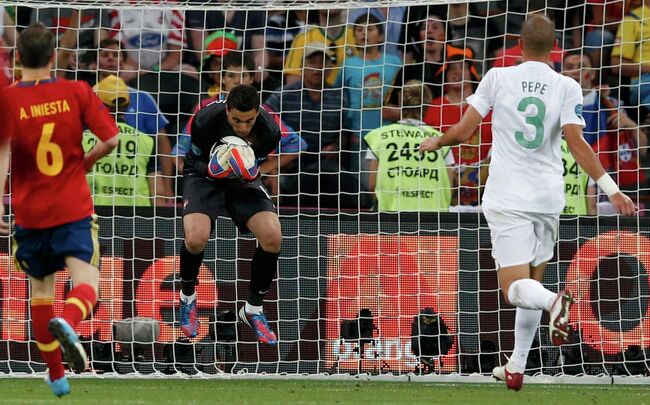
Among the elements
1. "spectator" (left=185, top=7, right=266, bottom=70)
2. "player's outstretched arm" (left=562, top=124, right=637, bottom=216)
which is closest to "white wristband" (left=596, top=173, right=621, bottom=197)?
"player's outstretched arm" (left=562, top=124, right=637, bottom=216)

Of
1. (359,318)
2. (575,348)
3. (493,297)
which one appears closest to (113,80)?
(359,318)

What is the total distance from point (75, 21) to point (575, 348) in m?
5.39

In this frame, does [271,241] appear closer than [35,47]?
No

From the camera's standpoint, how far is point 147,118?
11.9m

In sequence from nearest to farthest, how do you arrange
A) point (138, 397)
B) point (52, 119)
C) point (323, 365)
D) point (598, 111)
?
point (52, 119) < point (138, 397) < point (323, 365) < point (598, 111)

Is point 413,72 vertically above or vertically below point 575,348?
above

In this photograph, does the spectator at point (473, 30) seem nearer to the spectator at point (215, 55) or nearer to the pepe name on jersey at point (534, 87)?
the spectator at point (215, 55)

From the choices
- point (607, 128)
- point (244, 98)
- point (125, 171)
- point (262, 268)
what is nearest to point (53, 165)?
point (244, 98)

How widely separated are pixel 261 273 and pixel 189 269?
0.52 m

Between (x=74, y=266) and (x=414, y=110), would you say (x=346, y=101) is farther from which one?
(x=74, y=266)

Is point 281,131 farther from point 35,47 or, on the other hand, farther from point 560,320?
point 560,320

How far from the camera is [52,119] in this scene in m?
7.09

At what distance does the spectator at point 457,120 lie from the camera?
11.8 m

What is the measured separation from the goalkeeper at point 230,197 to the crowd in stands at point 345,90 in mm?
1540
